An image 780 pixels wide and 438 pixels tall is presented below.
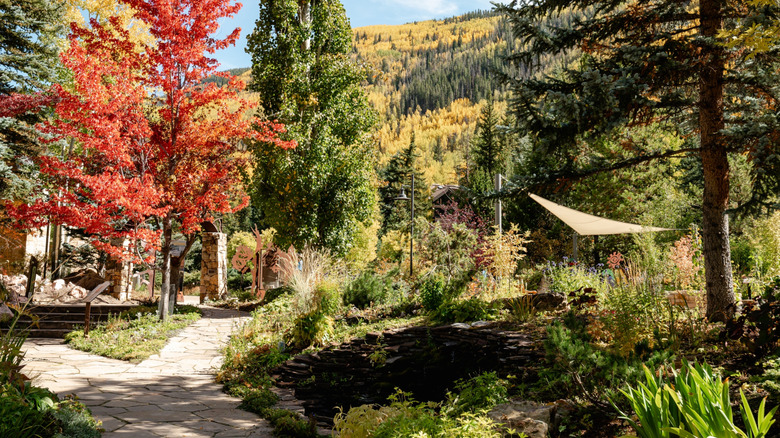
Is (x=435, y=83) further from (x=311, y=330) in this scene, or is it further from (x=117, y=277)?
(x=311, y=330)

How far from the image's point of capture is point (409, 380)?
18.4 feet

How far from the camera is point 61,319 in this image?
360 inches

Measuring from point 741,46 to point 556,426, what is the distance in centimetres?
479

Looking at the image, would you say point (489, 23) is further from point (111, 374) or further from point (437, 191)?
point (111, 374)

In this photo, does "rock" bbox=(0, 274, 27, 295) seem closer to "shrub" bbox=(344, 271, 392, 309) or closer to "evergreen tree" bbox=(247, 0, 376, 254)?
"evergreen tree" bbox=(247, 0, 376, 254)

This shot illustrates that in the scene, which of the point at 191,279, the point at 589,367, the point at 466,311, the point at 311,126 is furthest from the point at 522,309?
the point at 191,279

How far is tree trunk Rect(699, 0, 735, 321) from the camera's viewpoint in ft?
16.4

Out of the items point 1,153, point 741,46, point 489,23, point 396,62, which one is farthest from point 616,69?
point 489,23

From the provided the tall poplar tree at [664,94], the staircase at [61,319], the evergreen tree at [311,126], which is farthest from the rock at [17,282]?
the tall poplar tree at [664,94]

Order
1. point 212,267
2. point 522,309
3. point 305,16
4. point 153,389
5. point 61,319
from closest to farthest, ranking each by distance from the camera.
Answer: point 153,389 → point 522,309 → point 61,319 → point 305,16 → point 212,267

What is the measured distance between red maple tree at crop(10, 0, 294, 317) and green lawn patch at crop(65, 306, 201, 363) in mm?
576

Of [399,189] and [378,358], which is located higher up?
[399,189]

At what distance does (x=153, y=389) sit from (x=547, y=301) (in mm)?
5086

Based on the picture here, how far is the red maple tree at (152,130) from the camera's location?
25.1 feet
